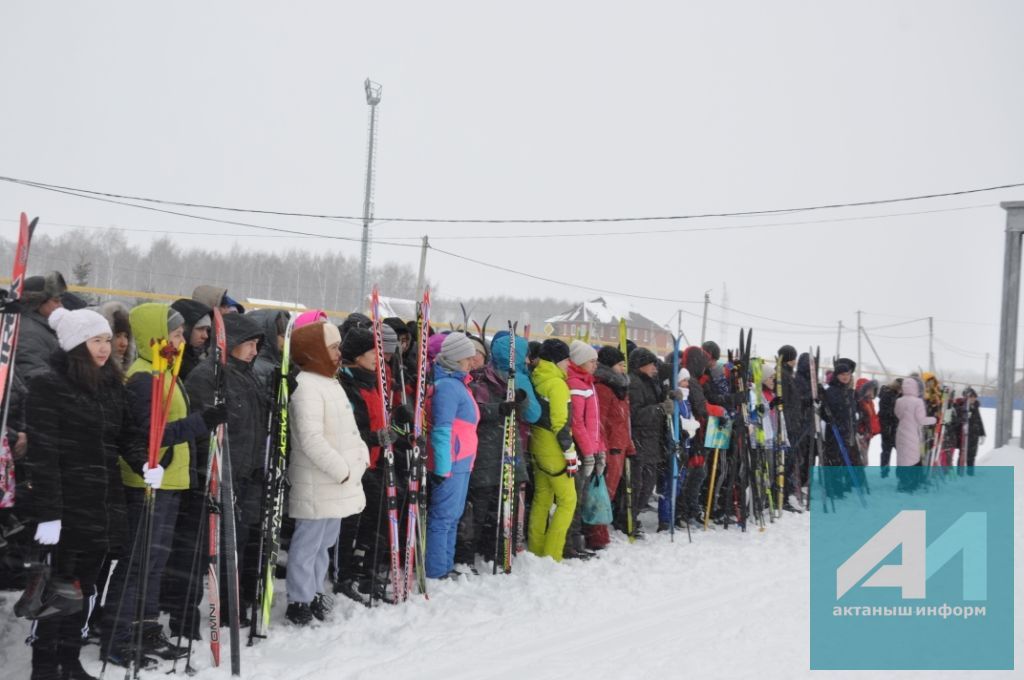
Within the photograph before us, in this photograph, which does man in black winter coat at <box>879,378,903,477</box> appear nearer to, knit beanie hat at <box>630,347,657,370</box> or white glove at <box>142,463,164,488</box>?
knit beanie hat at <box>630,347,657,370</box>

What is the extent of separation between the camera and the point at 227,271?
7288 cm

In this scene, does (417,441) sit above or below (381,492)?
above

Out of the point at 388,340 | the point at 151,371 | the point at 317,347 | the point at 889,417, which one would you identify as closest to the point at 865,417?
the point at 889,417

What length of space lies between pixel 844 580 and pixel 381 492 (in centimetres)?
394

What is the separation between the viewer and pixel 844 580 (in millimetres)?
6316

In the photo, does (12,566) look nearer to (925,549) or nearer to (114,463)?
(114,463)

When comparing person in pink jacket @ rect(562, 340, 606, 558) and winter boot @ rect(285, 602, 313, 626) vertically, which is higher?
person in pink jacket @ rect(562, 340, 606, 558)

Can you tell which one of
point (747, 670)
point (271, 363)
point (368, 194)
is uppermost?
point (368, 194)

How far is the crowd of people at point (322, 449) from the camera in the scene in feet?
11.7

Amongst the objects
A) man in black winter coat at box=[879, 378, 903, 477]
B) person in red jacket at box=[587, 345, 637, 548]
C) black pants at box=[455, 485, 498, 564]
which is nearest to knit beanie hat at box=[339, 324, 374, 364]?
black pants at box=[455, 485, 498, 564]

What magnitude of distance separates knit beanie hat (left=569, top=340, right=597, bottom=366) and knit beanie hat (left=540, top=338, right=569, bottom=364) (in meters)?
0.19

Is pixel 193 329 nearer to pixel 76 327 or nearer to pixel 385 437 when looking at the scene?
pixel 76 327

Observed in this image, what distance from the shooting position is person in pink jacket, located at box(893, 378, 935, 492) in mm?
11805

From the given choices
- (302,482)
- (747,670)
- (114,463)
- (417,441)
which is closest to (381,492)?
(417,441)
